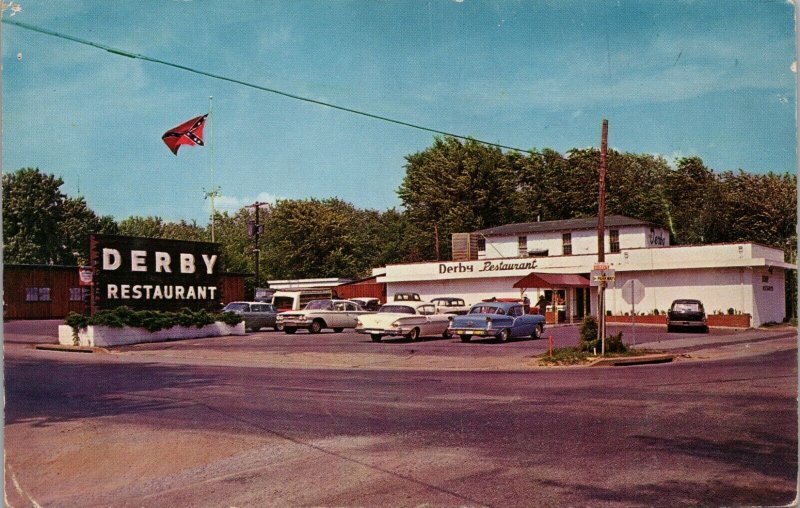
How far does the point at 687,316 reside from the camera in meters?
34.5

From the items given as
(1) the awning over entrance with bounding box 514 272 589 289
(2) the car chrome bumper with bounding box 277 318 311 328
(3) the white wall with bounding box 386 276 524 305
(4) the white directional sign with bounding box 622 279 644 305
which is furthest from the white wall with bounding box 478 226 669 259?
(4) the white directional sign with bounding box 622 279 644 305

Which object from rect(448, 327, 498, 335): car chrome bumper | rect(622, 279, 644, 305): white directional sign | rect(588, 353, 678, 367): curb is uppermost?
rect(622, 279, 644, 305): white directional sign

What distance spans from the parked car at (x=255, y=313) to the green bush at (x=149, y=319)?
2566 millimetres

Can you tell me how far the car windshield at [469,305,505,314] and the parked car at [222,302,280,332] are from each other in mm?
13495

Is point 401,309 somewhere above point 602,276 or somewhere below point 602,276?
below

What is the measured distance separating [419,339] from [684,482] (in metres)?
22.7

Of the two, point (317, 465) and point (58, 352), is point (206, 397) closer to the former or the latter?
point (317, 465)

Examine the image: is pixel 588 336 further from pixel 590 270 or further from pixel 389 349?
pixel 590 270

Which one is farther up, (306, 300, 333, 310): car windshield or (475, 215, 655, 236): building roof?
(475, 215, 655, 236): building roof

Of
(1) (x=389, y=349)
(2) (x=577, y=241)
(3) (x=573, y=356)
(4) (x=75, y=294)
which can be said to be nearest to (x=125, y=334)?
(1) (x=389, y=349)

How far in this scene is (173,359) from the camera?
23.1 m

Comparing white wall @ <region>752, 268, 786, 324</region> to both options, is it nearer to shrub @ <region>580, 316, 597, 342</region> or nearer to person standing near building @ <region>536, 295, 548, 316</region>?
person standing near building @ <region>536, 295, 548, 316</region>

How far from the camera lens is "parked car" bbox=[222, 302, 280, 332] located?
3678 cm

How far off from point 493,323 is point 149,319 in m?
A: 14.1
